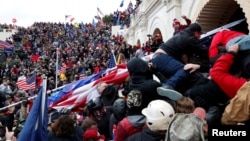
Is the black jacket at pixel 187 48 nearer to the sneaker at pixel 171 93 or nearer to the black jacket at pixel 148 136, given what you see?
the sneaker at pixel 171 93

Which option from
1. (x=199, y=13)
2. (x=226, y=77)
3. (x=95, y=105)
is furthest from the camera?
(x=199, y=13)

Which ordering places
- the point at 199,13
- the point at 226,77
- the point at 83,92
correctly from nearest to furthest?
the point at 226,77
the point at 83,92
the point at 199,13

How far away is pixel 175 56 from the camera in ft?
16.9

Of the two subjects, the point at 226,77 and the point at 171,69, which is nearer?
the point at 226,77

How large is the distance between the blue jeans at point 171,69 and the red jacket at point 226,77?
0.57 metres

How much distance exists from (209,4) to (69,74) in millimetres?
13697

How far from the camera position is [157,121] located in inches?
140

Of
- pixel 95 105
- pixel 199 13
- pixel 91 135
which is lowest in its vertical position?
pixel 91 135

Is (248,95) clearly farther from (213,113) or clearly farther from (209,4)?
(209,4)

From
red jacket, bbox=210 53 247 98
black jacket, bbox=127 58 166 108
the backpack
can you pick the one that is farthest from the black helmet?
the backpack

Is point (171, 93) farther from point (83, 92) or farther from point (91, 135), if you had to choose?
point (83, 92)

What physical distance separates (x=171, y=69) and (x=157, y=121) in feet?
4.93

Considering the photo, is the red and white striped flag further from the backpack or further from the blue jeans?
the backpack

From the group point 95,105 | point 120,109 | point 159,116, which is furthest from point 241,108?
point 95,105
